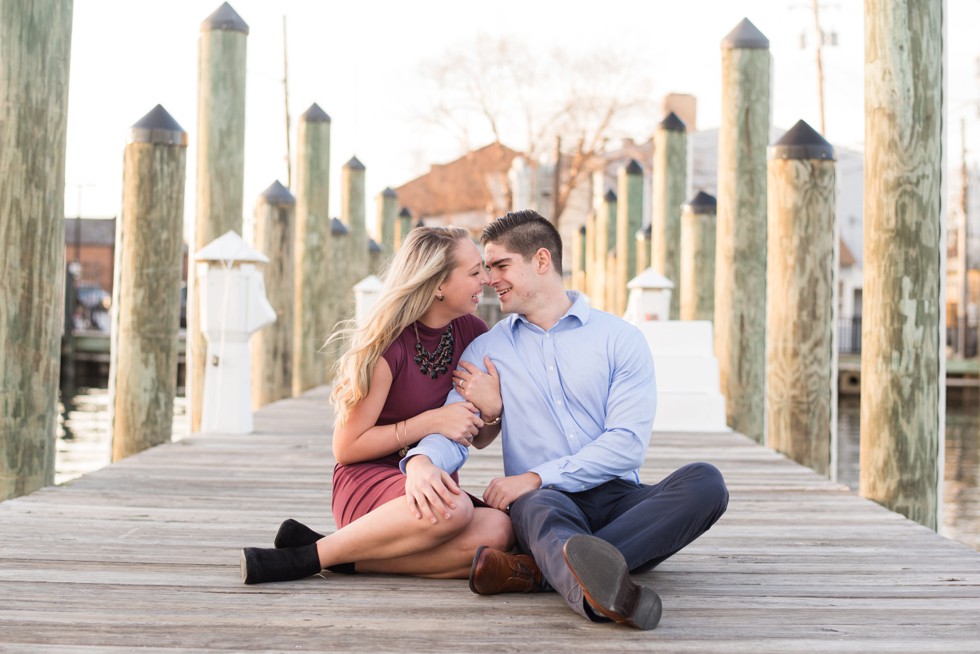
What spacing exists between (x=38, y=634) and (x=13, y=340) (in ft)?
7.40

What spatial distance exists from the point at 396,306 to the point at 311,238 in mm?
10348

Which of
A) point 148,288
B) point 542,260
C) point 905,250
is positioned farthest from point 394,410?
point 148,288

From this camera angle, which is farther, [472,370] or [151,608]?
[472,370]

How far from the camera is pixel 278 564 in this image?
359cm

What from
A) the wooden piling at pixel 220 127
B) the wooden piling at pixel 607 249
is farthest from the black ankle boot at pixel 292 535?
the wooden piling at pixel 607 249

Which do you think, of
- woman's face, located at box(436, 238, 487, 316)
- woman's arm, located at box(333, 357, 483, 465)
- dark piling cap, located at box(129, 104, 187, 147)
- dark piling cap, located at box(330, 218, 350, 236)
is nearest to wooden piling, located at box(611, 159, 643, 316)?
dark piling cap, located at box(330, 218, 350, 236)

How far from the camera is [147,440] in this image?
7258 millimetres

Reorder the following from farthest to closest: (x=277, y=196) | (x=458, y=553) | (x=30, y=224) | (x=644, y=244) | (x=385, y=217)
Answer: (x=385, y=217)
(x=644, y=244)
(x=277, y=196)
(x=30, y=224)
(x=458, y=553)

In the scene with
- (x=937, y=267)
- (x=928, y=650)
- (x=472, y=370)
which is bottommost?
(x=928, y=650)

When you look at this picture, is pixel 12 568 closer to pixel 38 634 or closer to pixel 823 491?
pixel 38 634

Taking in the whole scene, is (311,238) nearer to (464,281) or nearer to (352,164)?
(352,164)

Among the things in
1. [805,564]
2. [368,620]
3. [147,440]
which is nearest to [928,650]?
[805,564]

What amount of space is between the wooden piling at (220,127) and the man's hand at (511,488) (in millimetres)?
5794

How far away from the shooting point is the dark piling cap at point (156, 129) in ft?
23.8
